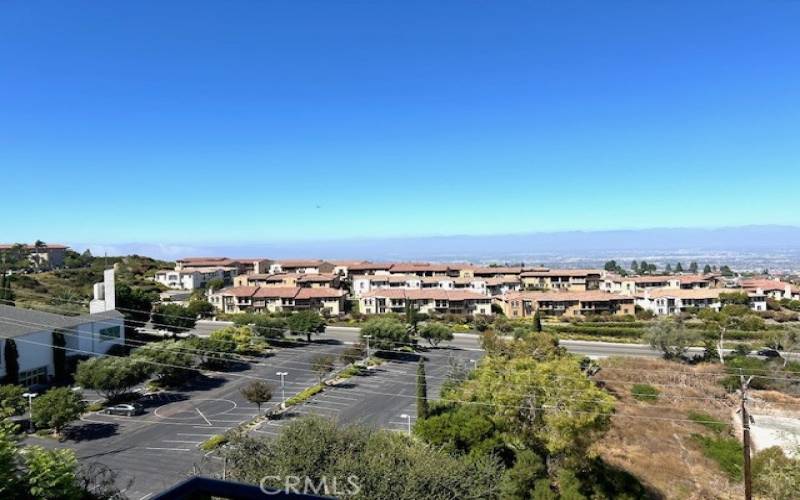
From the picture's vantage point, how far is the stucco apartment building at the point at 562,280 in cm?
6359

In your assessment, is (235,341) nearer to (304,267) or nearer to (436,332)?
(436,332)

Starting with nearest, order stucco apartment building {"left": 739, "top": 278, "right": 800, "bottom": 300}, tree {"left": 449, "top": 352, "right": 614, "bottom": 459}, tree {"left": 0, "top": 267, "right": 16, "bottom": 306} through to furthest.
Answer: tree {"left": 449, "top": 352, "right": 614, "bottom": 459}, tree {"left": 0, "top": 267, "right": 16, "bottom": 306}, stucco apartment building {"left": 739, "top": 278, "right": 800, "bottom": 300}

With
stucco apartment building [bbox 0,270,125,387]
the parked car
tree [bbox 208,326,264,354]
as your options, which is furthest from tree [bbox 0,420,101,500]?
tree [bbox 208,326,264,354]

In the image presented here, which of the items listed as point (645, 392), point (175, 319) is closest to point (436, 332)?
point (645, 392)

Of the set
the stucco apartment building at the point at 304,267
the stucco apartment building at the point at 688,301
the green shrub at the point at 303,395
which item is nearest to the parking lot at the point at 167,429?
the green shrub at the point at 303,395

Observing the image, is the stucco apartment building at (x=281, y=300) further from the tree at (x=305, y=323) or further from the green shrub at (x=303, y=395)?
the green shrub at (x=303, y=395)

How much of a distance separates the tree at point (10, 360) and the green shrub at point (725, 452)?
33183mm

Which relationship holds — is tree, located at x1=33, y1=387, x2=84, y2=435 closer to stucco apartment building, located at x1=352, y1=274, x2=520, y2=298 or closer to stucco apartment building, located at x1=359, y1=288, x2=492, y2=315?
stucco apartment building, located at x1=359, y1=288, x2=492, y2=315

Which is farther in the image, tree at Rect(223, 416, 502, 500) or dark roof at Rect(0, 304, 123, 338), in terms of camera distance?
dark roof at Rect(0, 304, 123, 338)

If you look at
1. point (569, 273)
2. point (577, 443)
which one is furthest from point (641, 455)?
point (569, 273)

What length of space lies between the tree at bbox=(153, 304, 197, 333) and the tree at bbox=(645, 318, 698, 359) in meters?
35.7

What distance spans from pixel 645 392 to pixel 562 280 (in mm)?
38913

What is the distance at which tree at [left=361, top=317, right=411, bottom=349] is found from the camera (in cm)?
3540

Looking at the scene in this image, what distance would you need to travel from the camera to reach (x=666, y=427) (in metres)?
22.4
